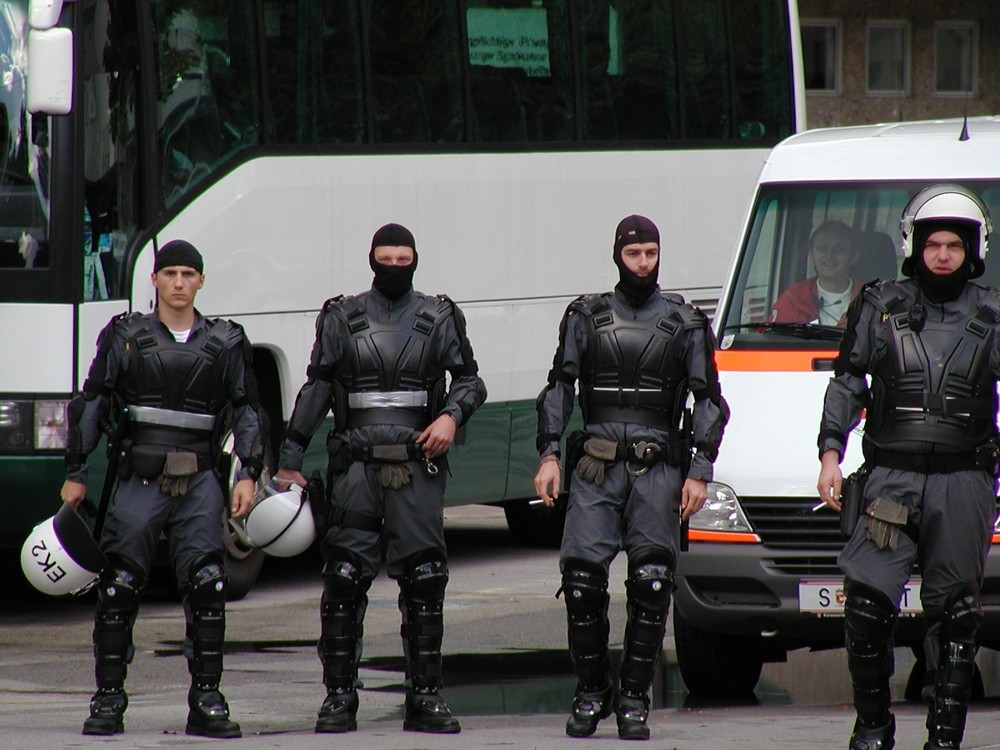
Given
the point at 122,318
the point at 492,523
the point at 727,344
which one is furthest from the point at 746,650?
the point at 492,523

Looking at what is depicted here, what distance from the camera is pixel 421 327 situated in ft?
26.5

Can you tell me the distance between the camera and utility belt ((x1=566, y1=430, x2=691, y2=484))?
7.84 m

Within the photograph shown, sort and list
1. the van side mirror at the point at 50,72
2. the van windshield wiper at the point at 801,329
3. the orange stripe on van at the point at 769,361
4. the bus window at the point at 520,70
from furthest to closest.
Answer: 1. the bus window at the point at 520,70
2. the van side mirror at the point at 50,72
3. the van windshield wiper at the point at 801,329
4. the orange stripe on van at the point at 769,361

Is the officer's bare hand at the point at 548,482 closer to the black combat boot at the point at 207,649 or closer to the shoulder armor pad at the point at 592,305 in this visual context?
the shoulder armor pad at the point at 592,305

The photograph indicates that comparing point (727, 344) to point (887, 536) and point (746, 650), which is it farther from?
point (887, 536)

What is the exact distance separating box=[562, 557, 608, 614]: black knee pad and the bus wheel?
6.85m

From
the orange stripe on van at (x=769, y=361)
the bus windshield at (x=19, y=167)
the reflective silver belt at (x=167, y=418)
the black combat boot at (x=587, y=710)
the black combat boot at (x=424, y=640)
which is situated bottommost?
the black combat boot at (x=587, y=710)

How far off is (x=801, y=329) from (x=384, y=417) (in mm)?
2144

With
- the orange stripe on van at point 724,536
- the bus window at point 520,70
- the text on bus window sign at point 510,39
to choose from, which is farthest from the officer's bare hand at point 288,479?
the text on bus window sign at point 510,39

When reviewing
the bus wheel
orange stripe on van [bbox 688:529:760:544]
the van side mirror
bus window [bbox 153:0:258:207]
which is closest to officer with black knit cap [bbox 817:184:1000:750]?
orange stripe on van [bbox 688:529:760:544]

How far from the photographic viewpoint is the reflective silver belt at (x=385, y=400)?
801 cm

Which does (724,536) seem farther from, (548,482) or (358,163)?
(358,163)

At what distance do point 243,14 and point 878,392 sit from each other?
18.3 ft

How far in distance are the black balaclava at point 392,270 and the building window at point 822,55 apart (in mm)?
27419
